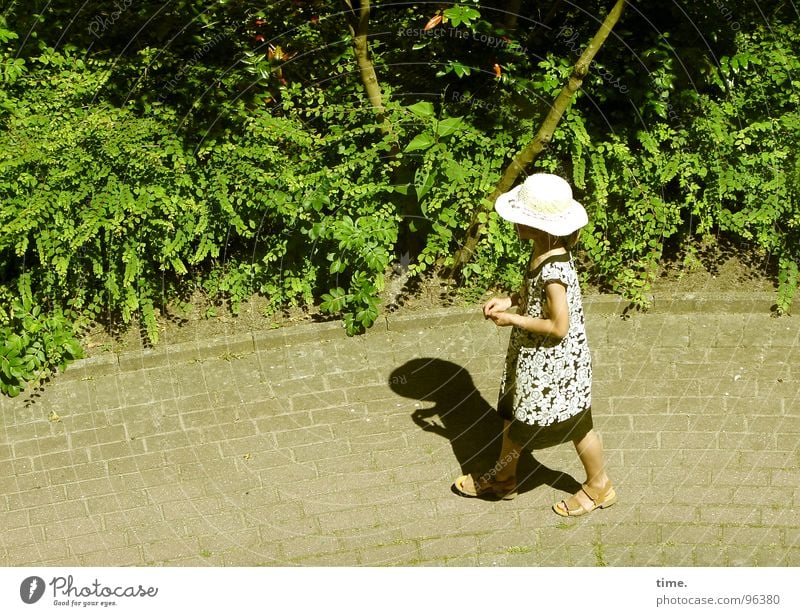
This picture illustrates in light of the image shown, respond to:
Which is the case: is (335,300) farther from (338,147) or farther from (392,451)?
(392,451)

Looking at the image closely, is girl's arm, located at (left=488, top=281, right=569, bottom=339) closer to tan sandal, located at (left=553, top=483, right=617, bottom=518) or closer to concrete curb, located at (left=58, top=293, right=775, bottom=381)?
tan sandal, located at (left=553, top=483, right=617, bottom=518)

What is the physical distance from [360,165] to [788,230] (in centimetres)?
288

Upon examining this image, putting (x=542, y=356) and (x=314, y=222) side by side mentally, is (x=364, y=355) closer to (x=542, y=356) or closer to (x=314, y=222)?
(x=314, y=222)

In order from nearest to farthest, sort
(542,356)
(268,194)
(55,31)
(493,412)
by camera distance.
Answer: (542,356), (493,412), (268,194), (55,31)

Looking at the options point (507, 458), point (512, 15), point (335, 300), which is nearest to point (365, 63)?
point (512, 15)

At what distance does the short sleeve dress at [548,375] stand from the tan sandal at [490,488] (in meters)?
0.41

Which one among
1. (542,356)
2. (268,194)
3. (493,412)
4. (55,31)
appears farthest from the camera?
(55,31)

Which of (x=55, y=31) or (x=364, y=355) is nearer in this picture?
(x=364, y=355)

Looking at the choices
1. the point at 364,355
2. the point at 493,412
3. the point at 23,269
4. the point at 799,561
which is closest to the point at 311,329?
the point at 364,355

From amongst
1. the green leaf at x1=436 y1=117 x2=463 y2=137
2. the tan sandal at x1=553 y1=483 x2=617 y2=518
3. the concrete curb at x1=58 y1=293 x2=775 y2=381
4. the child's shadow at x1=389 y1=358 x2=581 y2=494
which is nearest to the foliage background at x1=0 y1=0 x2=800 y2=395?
the green leaf at x1=436 y1=117 x2=463 y2=137

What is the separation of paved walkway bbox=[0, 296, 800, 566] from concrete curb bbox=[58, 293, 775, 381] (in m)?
0.01

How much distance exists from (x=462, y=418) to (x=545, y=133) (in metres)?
1.87

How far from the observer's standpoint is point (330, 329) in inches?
257
